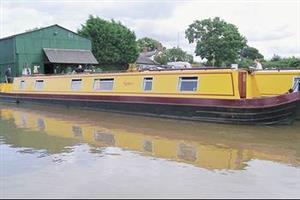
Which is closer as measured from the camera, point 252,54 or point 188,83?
point 188,83

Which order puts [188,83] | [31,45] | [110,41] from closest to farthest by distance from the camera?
[188,83] < [31,45] < [110,41]

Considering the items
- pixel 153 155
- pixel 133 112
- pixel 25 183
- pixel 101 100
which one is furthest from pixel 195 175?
pixel 101 100

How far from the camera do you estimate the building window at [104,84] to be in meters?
16.4

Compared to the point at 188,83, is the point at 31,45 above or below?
above

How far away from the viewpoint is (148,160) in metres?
7.91

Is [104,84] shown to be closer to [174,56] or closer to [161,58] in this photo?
[161,58]

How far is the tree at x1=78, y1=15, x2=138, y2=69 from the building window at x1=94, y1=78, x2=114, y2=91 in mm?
18308

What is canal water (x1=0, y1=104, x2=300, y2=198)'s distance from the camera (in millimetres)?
5914

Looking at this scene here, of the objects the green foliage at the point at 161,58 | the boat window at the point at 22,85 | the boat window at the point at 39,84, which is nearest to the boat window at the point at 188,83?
the boat window at the point at 39,84

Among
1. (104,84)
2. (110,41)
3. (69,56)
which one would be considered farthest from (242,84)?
(110,41)

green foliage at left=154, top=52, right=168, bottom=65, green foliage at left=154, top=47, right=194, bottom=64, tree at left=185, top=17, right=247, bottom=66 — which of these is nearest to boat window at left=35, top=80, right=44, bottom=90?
tree at left=185, top=17, right=247, bottom=66

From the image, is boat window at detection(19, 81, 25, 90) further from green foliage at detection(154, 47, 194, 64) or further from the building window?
green foliage at detection(154, 47, 194, 64)

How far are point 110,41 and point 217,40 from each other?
11610 mm

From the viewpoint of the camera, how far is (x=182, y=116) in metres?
13.4
